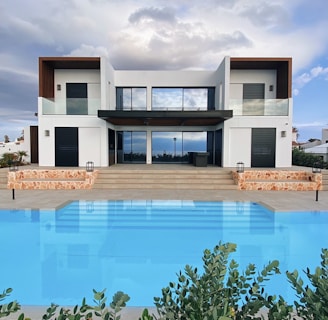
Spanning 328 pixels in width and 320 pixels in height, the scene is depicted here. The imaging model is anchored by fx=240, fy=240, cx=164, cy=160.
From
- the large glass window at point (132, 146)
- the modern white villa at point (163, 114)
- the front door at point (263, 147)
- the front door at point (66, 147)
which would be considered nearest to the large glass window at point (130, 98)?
the modern white villa at point (163, 114)

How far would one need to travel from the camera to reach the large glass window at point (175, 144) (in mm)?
18812

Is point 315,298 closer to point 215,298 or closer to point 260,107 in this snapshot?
point 215,298

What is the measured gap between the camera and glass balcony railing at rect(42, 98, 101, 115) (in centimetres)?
1572

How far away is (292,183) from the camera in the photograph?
1217 centimetres

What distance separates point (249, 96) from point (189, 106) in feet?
14.7

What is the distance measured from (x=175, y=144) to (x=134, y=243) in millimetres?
13426

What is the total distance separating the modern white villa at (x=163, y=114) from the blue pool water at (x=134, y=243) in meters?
7.19

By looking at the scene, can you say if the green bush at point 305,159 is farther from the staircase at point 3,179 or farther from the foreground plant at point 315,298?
the staircase at point 3,179

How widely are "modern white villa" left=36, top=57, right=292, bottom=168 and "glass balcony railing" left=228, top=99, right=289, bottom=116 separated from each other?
0.20 feet

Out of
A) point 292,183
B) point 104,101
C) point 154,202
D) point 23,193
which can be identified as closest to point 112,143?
point 104,101

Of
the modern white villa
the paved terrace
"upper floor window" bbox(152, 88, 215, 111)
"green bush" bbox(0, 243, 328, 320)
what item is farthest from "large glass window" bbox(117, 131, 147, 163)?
"green bush" bbox(0, 243, 328, 320)

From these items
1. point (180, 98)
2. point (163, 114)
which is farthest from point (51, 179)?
point (180, 98)

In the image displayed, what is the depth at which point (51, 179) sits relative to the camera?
512 inches

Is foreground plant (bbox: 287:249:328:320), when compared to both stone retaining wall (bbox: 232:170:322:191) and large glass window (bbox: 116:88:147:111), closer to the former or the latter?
stone retaining wall (bbox: 232:170:322:191)
